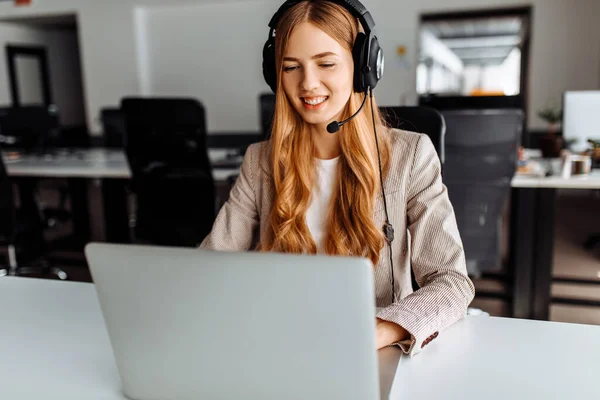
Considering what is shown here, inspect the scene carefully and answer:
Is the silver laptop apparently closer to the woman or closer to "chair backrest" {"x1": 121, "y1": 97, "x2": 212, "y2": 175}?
the woman

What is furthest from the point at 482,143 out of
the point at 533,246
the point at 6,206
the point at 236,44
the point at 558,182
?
the point at 236,44

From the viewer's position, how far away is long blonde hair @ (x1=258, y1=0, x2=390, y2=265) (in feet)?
3.63

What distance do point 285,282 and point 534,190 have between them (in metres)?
2.44

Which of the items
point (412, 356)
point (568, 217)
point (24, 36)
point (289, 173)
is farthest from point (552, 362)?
point (24, 36)

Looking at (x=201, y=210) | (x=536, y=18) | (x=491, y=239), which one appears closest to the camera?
(x=491, y=239)

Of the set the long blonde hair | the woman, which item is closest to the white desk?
the woman

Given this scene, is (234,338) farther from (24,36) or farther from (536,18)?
(24,36)

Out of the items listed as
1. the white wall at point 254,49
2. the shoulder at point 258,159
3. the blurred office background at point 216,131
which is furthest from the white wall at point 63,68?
the shoulder at point 258,159

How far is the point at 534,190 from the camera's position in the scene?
2.65 meters

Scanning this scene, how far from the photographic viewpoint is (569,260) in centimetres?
362

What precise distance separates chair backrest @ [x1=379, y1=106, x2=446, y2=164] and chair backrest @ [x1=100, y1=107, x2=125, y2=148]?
11.6 feet

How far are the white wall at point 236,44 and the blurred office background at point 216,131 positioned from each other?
2cm

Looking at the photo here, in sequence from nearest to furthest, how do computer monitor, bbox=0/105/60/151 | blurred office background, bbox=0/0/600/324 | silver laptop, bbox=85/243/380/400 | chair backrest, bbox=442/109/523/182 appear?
1. silver laptop, bbox=85/243/380/400
2. chair backrest, bbox=442/109/523/182
3. blurred office background, bbox=0/0/600/324
4. computer monitor, bbox=0/105/60/151

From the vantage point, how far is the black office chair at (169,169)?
2.70 meters
